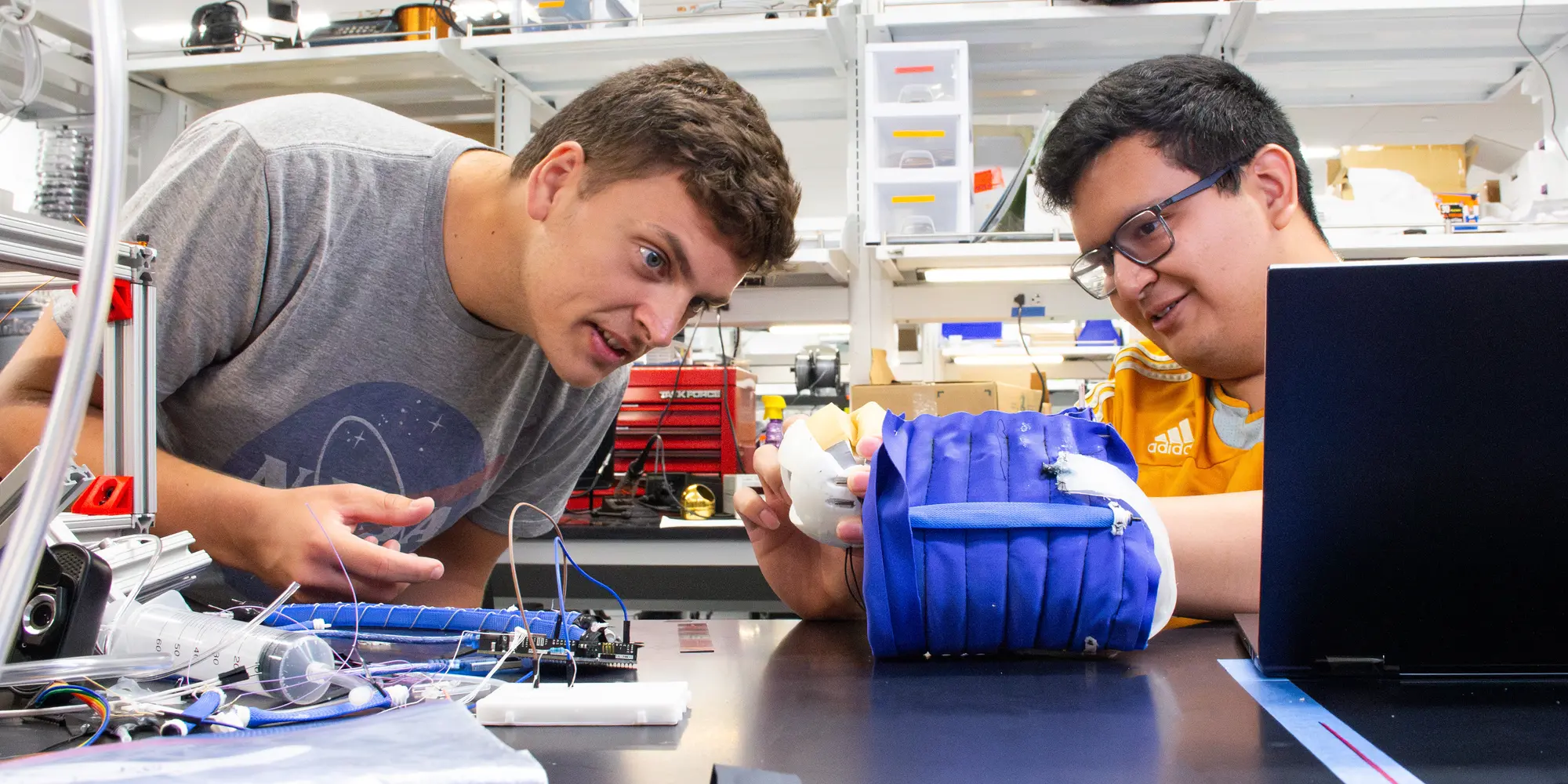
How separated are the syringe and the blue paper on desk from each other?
153 millimetres

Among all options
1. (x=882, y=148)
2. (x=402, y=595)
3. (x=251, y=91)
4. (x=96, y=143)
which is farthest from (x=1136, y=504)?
(x=251, y=91)

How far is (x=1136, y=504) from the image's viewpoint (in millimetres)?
654

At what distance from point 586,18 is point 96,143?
7.21 feet

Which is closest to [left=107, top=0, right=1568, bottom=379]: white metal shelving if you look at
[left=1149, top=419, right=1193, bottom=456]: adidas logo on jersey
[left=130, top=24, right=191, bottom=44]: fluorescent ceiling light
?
[left=1149, top=419, right=1193, bottom=456]: adidas logo on jersey

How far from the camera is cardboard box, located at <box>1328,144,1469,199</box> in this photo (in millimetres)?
2307

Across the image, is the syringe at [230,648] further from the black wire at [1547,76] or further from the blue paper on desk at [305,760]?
the black wire at [1547,76]

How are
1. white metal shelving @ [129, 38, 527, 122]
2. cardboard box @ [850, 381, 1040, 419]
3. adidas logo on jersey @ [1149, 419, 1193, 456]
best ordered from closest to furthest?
adidas logo on jersey @ [1149, 419, 1193, 456], cardboard box @ [850, 381, 1040, 419], white metal shelving @ [129, 38, 527, 122]

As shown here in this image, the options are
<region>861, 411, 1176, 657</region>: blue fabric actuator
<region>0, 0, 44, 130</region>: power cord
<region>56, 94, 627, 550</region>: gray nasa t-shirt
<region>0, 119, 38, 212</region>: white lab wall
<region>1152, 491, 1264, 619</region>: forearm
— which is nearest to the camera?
<region>861, 411, 1176, 657</region>: blue fabric actuator

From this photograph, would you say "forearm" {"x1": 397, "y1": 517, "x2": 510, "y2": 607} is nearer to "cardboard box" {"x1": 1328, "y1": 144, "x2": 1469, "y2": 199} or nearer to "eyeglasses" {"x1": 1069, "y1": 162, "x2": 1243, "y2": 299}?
"eyeglasses" {"x1": 1069, "y1": 162, "x2": 1243, "y2": 299}

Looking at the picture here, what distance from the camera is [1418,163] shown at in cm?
232

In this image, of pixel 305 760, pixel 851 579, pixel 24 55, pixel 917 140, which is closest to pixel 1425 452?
pixel 851 579

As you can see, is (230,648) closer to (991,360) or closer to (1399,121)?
(1399,121)

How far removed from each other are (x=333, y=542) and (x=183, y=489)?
0.99 ft

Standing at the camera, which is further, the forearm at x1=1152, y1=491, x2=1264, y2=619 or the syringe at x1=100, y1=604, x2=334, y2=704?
the forearm at x1=1152, y1=491, x2=1264, y2=619
